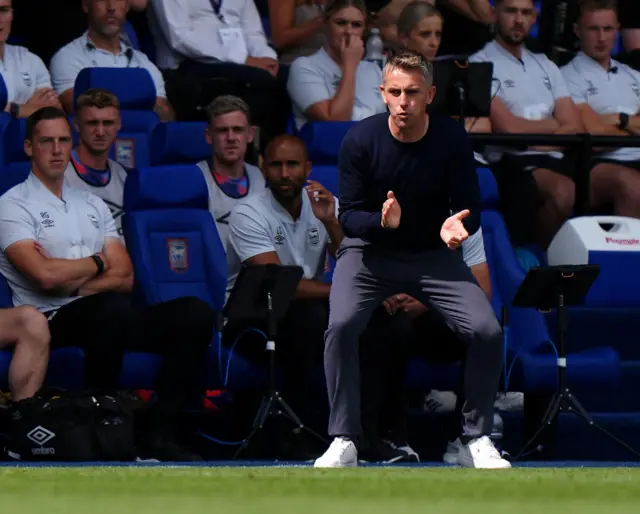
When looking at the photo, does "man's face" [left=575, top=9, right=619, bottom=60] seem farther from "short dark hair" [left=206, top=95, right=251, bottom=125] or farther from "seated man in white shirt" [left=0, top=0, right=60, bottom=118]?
"seated man in white shirt" [left=0, top=0, right=60, bottom=118]

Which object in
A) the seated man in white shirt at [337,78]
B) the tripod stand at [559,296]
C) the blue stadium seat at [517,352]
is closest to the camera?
the tripod stand at [559,296]

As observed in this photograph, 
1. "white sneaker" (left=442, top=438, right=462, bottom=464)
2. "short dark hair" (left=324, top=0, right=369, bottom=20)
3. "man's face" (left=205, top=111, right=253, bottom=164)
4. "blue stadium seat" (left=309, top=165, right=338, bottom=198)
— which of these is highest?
"short dark hair" (left=324, top=0, right=369, bottom=20)

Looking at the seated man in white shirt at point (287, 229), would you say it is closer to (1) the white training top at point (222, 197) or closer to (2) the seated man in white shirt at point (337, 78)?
(1) the white training top at point (222, 197)

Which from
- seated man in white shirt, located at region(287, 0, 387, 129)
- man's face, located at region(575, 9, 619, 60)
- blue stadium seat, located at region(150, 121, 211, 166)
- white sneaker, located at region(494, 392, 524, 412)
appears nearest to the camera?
white sneaker, located at region(494, 392, 524, 412)

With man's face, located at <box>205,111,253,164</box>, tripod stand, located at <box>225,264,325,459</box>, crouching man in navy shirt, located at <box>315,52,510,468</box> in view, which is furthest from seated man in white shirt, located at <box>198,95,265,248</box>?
crouching man in navy shirt, located at <box>315,52,510,468</box>

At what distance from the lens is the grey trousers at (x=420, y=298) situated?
5.80 meters

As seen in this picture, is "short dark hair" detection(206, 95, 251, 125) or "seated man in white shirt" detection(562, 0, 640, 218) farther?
"seated man in white shirt" detection(562, 0, 640, 218)

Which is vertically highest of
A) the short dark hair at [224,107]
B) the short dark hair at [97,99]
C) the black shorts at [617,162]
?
the short dark hair at [97,99]

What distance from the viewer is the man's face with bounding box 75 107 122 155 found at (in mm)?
7535

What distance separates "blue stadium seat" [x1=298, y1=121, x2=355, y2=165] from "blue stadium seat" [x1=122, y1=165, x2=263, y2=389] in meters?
0.70

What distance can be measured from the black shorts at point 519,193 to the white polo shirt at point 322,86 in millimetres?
798

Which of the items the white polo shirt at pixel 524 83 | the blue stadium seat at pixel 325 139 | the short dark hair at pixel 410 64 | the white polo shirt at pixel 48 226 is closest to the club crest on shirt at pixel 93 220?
the white polo shirt at pixel 48 226

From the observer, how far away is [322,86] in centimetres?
847

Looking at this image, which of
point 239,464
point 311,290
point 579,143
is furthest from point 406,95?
point 579,143
